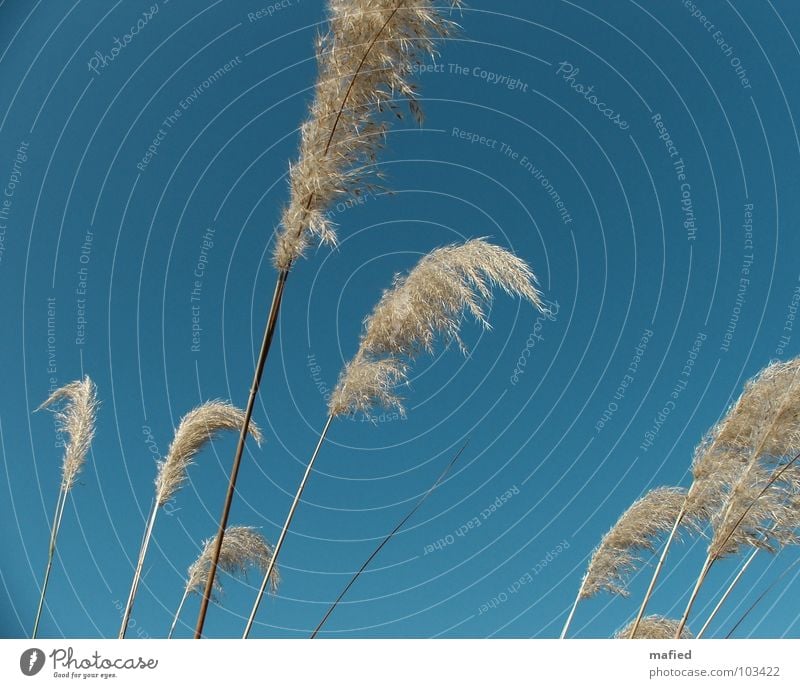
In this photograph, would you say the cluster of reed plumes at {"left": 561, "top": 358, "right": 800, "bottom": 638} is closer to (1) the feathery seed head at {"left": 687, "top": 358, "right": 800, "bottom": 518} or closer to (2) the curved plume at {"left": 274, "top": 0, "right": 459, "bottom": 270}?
(1) the feathery seed head at {"left": 687, "top": 358, "right": 800, "bottom": 518}

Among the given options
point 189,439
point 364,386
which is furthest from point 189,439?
point 364,386

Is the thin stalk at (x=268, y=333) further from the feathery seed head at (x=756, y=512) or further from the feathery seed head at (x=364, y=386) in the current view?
the feathery seed head at (x=756, y=512)

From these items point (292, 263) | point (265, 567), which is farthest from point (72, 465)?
point (292, 263)

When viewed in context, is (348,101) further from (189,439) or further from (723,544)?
(723,544)
